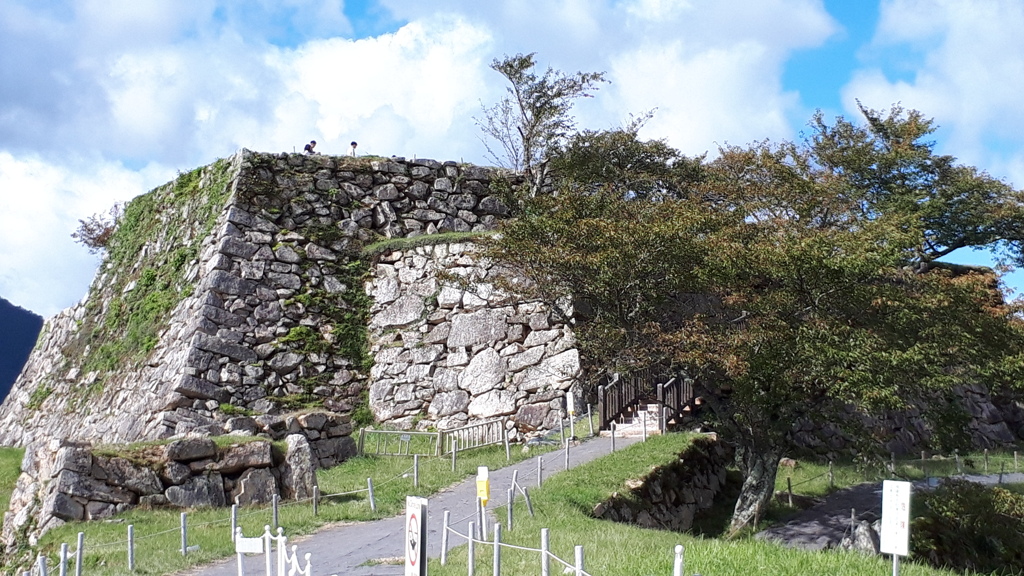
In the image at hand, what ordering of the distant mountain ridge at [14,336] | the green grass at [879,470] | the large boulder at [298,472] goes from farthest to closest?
the distant mountain ridge at [14,336] → the green grass at [879,470] → the large boulder at [298,472]

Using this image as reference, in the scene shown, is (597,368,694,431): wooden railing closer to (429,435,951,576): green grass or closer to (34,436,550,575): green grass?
(34,436,550,575): green grass

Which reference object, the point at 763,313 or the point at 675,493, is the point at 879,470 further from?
the point at 763,313

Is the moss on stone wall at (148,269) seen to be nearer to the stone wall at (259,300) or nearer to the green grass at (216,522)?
the stone wall at (259,300)

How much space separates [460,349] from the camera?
24.2 meters

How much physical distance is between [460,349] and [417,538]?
17.2 meters

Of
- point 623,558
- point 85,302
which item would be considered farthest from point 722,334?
point 85,302

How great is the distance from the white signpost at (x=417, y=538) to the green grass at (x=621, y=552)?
313cm

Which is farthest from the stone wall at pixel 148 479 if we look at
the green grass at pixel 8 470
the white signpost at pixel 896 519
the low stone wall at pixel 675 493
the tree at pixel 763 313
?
the white signpost at pixel 896 519

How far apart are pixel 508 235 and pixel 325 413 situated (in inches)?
229

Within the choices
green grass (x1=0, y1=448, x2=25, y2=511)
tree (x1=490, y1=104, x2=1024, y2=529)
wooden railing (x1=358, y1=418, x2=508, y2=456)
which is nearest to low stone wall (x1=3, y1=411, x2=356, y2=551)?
green grass (x1=0, y1=448, x2=25, y2=511)

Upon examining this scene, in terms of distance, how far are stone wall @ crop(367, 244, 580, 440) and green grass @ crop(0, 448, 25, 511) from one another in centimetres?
851

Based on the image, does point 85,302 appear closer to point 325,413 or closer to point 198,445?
point 325,413

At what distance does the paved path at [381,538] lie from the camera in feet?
38.0

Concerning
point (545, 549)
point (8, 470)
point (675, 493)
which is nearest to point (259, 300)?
point (8, 470)
